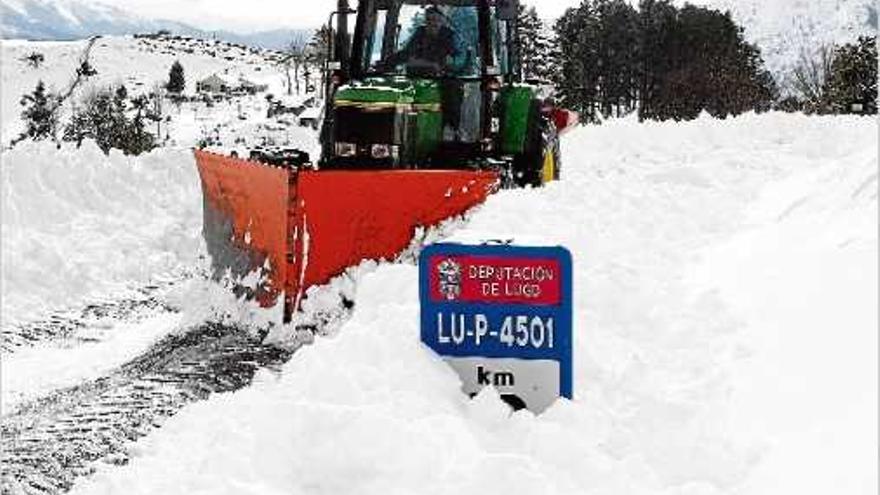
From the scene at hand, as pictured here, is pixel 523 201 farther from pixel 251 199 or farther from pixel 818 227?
pixel 818 227

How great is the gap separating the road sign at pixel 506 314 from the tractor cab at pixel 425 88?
4175 millimetres

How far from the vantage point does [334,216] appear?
22.8 ft

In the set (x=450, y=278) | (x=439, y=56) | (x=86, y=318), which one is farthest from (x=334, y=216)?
(x=439, y=56)

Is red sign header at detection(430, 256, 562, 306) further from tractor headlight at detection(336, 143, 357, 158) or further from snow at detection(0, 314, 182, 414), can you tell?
tractor headlight at detection(336, 143, 357, 158)

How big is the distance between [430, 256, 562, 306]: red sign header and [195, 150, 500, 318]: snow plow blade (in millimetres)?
2458

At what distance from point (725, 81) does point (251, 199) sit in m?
37.3

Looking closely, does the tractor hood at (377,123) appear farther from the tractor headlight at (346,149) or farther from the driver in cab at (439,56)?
the driver in cab at (439,56)

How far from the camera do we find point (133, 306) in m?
8.05

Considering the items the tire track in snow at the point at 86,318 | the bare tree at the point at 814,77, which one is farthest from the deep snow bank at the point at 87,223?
the bare tree at the point at 814,77

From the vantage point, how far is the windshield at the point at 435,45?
364 inches

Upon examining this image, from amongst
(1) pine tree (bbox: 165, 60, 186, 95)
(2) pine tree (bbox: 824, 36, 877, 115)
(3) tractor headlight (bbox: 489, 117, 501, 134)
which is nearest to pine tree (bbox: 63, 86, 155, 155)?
(2) pine tree (bbox: 824, 36, 877, 115)

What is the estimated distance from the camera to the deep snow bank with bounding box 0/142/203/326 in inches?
332

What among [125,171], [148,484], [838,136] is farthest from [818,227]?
[838,136]

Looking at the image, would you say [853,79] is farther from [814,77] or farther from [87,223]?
[87,223]
